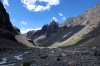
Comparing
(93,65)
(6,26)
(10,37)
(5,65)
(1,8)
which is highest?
(1,8)

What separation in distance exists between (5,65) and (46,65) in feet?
39.5

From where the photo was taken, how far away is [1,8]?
18825 cm

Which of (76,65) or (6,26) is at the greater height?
(6,26)

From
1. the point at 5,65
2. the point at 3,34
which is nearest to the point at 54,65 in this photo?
the point at 5,65

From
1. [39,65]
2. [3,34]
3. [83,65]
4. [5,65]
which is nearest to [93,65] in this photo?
[83,65]

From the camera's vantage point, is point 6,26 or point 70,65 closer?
point 70,65

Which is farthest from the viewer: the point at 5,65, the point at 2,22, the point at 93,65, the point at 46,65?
the point at 2,22

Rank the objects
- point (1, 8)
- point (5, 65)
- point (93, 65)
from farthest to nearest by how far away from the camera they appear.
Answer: point (1, 8) → point (5, 65) → point (93, 65)

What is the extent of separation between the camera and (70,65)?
33.9 m

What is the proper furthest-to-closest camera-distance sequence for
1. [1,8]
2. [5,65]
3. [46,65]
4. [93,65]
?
[1,8] < [5,65] < [46,65] < [93,65]

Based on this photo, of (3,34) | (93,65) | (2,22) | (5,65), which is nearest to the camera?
(93,65)

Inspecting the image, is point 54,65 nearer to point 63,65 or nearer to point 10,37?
point 63,65

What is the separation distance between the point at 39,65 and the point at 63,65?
4.80 metres

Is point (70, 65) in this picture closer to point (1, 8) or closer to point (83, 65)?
point (83, 65)
